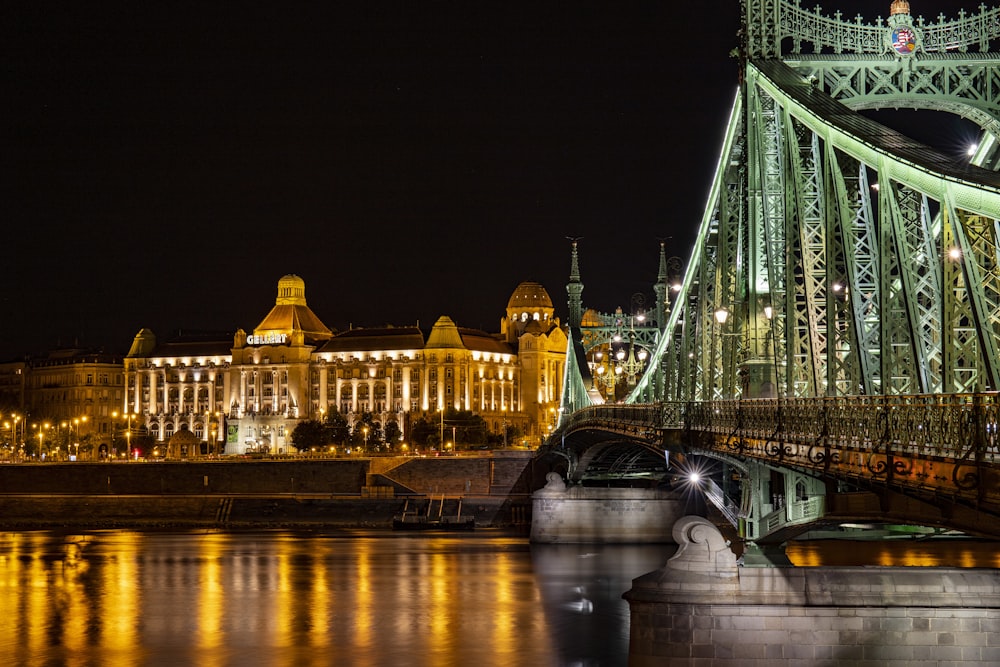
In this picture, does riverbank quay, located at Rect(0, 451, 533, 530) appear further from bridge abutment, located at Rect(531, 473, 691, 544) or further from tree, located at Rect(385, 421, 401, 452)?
tree, located at Rect(385, 421, 401, 452)

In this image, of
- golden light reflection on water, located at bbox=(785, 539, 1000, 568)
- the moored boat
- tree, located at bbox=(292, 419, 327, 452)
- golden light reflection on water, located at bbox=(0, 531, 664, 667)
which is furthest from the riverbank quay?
tree, located at bbox=(292, 419, 327, 452)

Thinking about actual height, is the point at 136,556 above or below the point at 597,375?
A: below

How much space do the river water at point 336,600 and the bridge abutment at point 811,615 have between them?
38.6ft

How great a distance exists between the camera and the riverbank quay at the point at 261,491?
11531 centimetres

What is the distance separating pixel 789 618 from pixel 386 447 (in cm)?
15364

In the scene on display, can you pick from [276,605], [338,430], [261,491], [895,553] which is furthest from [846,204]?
[338,430]

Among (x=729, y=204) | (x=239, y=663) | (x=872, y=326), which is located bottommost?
(x=239, y=663)

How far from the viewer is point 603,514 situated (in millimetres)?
81688

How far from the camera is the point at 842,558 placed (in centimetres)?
6081

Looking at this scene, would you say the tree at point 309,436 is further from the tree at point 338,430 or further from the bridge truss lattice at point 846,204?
the bridge truss lattice at point 846,204

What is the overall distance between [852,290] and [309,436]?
15898 cm

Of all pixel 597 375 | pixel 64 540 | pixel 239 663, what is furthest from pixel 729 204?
pixel 597 375

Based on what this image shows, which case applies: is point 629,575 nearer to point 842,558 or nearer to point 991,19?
point 842,558

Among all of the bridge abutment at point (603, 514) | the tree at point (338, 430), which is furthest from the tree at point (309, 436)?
the bridge abutment at point (603, 514)
